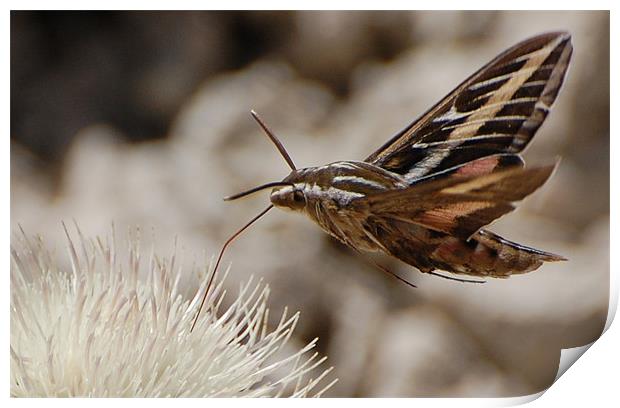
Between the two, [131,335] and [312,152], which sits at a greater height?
[312,152]

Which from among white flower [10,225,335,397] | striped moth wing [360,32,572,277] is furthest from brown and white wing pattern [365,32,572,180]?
white flower [10,225,335,397]

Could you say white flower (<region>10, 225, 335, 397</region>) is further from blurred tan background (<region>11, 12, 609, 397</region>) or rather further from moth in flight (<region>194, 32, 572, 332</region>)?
moth in flight (<region>194, 32, 572, 332</region>)

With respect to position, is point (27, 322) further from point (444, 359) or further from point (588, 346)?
point (588, 346)

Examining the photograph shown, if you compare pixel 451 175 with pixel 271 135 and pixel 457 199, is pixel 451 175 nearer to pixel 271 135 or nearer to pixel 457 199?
pixel 457 199

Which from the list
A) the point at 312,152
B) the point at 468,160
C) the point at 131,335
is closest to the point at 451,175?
the point at 468,160

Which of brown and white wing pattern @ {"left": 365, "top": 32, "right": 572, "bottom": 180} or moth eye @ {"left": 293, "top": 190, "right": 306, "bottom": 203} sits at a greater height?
brown and white wing pattern @ {"left": 365, "top": 32, "right": 572, "bottom": 180}

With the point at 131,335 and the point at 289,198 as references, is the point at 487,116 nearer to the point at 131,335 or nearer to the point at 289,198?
the point at 289,198

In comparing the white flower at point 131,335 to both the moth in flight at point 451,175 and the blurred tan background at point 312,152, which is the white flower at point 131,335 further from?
the moth in flight at point 451,175
